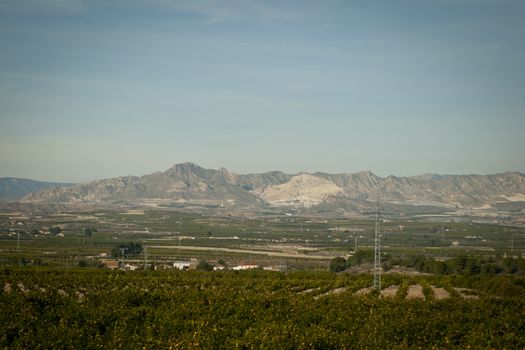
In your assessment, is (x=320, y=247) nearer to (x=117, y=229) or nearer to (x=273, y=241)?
(x=273, y=241)

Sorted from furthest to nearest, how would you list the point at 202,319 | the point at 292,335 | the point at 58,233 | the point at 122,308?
1. the point at 58,233
2. the point at 122,308
3. the point at 202,319
4. the point at 292,335

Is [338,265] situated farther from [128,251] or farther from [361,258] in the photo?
[128,251]

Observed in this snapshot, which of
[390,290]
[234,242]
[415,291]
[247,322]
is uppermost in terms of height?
[247,322]

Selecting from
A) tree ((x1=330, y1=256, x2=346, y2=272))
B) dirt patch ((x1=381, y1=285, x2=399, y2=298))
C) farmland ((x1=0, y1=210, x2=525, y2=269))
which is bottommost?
farmland ((x1=0, y1=210, x2=525, y2=269))

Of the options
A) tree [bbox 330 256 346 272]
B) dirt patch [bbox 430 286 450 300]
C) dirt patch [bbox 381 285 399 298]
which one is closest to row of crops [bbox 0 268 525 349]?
dirt patch [bbox 430 286 450 300]

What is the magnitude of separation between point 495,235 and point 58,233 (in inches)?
4522

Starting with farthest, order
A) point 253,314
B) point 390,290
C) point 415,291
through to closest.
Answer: point 390,290 → point 415,291 → point 253,314

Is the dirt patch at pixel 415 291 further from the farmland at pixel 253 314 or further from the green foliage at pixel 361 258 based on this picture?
the green foliage at pixel 361 258

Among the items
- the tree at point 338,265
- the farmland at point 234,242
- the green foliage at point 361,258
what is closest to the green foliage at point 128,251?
the farmland at point 234,242

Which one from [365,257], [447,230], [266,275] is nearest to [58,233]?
[365,257]

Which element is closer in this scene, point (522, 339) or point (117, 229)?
point (522, 339)

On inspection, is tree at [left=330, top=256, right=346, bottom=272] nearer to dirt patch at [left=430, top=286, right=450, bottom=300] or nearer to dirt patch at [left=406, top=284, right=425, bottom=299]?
dirt patch at [left=406, top=284, right=425, bottom=299]

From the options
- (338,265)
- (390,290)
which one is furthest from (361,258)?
(390,290)

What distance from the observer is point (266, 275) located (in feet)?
203
